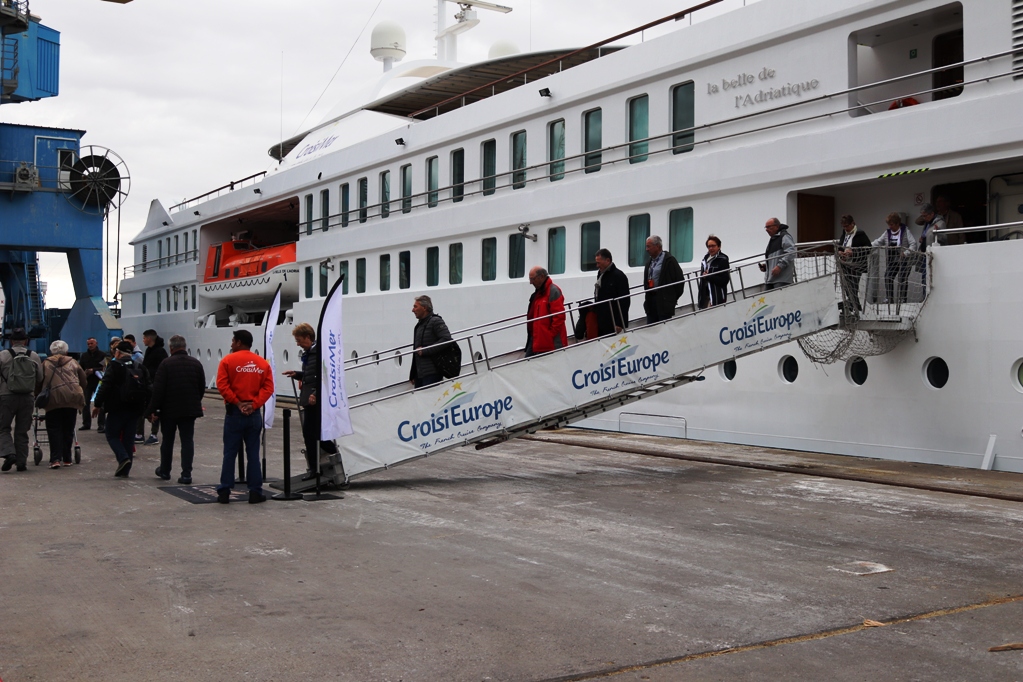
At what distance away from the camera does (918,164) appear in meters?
13.2

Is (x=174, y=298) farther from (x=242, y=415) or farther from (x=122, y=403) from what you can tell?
(x=242, y=415)

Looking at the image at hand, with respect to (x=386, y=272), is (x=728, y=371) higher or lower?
lower

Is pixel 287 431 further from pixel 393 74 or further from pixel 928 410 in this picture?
pixel 393 74

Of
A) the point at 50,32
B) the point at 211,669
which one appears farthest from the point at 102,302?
the point at 211,669

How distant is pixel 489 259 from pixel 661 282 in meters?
9.48

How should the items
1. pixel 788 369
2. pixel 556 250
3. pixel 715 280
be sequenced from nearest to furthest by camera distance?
pixel 715 280
pixel 788 369
pixel 556 250

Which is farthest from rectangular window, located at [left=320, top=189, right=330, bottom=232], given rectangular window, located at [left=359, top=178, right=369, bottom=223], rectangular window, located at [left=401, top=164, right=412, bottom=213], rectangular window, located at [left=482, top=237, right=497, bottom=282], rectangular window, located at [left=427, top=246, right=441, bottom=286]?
rectangular window, located at [left=482, top=237, right=497, bottom=282]

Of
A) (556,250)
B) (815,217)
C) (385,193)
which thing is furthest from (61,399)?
(385,193)

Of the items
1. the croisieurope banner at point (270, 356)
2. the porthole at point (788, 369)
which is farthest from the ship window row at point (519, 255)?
the porthole at point (788, 369)

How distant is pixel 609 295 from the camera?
12555 mm

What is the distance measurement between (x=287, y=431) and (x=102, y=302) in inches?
1350

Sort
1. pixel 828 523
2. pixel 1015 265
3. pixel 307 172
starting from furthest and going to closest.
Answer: pixel 307 172
pixel 1015 265
pixel 828 523

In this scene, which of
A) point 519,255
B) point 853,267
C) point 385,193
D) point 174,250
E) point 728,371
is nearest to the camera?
point 853,267

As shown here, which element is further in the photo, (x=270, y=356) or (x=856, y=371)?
(x=856, y=371)
